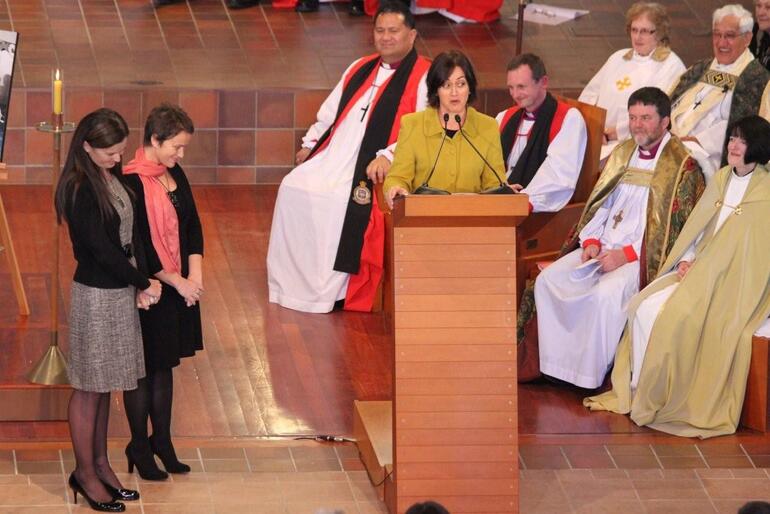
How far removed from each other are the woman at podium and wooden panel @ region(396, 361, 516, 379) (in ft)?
2.14

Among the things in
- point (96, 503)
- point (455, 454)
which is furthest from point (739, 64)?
point (96, 503)

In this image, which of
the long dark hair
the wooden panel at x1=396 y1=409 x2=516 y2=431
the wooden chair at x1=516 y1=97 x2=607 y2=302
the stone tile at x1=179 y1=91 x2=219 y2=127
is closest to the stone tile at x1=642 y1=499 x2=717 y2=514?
the wooden panel at x1=396 y1=409 x2=516 y2=431

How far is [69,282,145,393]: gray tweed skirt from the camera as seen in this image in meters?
5.28

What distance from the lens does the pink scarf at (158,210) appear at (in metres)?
5.44

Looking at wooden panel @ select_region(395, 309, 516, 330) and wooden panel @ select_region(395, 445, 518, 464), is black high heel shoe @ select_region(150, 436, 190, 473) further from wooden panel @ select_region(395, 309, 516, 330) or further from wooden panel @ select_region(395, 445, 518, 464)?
wooden panel @ select_region(395, 309, 516, 330)

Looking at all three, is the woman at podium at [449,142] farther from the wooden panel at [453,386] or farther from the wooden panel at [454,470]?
the wooden panel at [454,470]

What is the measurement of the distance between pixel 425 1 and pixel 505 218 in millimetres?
5592

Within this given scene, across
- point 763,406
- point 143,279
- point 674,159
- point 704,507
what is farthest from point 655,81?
point 143,279

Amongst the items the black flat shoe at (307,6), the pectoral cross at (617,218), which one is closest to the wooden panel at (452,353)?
the pectoral cross at (617,218)

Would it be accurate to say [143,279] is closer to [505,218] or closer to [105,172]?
[105,172]

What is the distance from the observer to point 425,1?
10.5m

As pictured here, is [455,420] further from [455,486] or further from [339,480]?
[339,480]

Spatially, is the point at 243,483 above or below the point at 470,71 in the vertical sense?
below

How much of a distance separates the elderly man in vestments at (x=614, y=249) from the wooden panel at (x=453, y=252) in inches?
64.5
